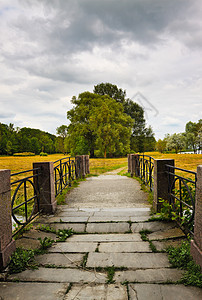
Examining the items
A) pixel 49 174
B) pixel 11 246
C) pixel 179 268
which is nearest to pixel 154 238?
pixel 179 268

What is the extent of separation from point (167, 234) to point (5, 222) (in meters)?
2.51

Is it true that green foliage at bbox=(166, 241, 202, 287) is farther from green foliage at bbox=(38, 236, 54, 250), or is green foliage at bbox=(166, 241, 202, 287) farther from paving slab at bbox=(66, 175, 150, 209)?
paving slab at bbox=(66, 175, 150, 209)

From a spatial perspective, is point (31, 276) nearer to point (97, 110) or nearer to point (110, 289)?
point (110, 289)

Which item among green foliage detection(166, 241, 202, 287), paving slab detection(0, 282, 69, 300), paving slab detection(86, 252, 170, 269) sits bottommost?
paving slab detection(0, 282, 69, 300)

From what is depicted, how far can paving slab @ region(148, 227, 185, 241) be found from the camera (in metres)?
3.24

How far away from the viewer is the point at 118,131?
28.0 m

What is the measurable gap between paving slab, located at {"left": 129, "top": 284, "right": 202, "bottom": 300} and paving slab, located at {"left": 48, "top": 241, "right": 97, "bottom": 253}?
98 centimetres

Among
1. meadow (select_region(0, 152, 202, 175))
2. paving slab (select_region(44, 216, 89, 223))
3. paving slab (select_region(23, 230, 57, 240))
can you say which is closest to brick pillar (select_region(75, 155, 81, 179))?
meadow (select_region(0, 152, 202, 175))

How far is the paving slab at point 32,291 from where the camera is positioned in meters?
1.96

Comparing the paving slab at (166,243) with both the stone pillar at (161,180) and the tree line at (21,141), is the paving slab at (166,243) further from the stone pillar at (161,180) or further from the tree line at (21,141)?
the tree line at (21,141)

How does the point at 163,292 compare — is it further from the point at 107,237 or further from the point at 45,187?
the point at 45,187

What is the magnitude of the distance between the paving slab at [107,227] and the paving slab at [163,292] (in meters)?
1.59

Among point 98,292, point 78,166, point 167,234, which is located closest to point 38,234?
point 98,292

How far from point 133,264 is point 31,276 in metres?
1.21
